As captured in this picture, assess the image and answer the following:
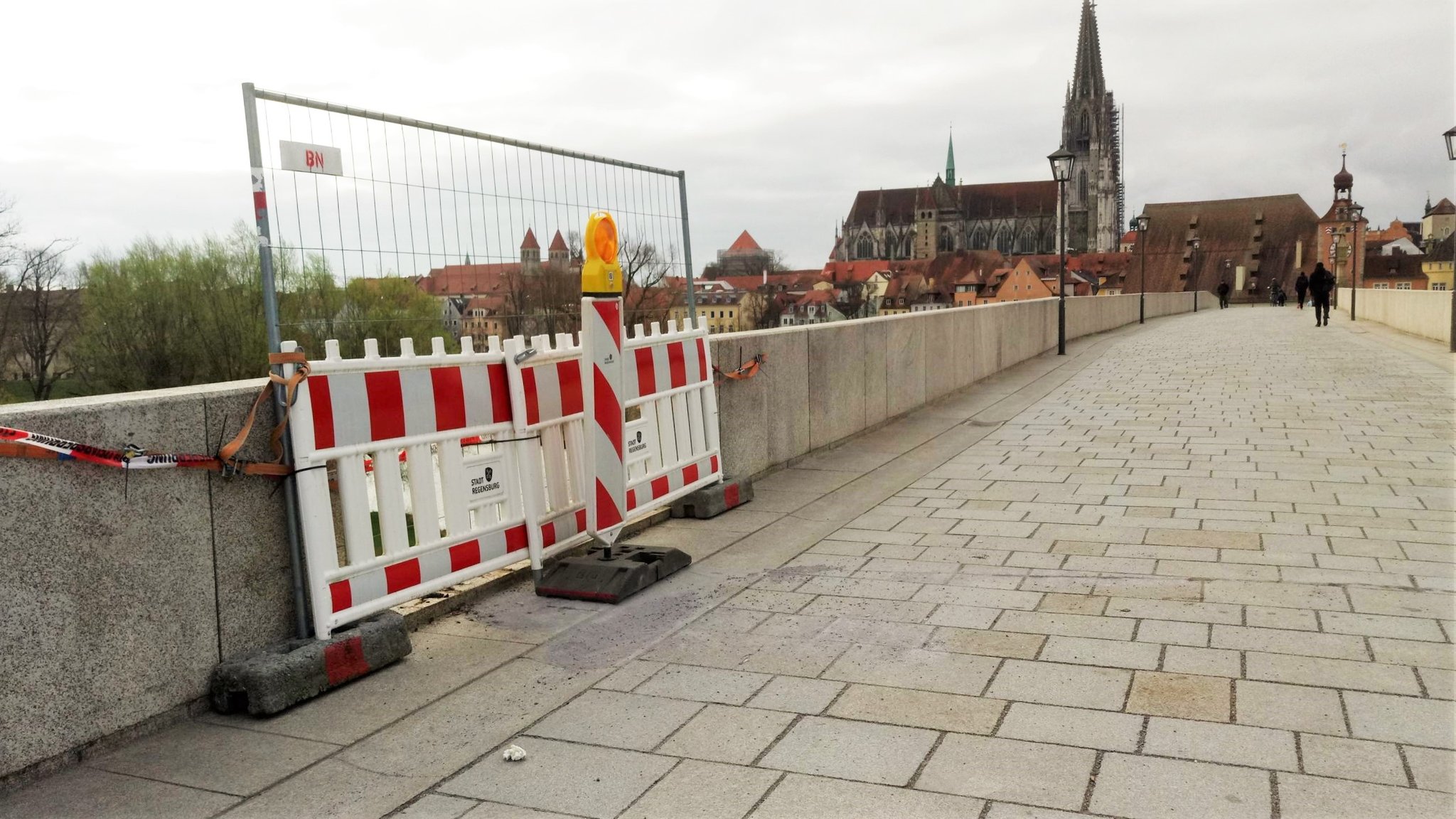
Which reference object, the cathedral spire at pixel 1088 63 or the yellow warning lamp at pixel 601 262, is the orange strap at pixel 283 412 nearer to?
the yellow warning lamp at pixel 601 262

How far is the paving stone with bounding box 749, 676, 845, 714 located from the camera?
3936 mm

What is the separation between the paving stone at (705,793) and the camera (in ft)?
10.3

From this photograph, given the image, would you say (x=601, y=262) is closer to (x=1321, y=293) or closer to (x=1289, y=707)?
(x=1289, y=707)

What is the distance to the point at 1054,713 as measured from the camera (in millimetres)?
3787

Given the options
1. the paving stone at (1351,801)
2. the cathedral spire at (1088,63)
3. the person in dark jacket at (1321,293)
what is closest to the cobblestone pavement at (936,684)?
the paving stone at (1351,801)

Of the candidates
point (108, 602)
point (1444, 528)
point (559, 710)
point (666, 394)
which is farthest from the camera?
point (666, 394)

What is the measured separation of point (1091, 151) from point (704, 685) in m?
156

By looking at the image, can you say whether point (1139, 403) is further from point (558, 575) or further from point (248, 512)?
point (248, 512)

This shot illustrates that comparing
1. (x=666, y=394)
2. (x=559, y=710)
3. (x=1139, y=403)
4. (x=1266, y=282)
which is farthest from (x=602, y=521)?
(x=1266, y=282)

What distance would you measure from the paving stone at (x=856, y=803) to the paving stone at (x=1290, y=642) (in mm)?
1866

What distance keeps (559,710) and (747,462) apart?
14.8 feet

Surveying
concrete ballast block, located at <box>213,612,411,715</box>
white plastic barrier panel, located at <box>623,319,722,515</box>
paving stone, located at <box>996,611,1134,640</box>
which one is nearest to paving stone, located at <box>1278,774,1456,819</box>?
paving stone, located at <box>996,611,1134,640</box>

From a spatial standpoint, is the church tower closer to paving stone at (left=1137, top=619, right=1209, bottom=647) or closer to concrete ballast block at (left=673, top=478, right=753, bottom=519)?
concrete ballast block at (left=673, top=478, right=753, bottom=519)

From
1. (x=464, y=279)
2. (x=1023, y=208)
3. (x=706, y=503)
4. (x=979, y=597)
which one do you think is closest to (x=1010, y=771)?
(x=979, y=597)
